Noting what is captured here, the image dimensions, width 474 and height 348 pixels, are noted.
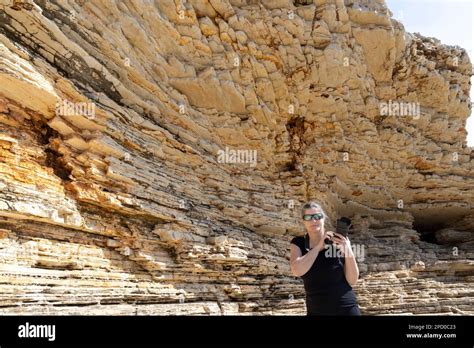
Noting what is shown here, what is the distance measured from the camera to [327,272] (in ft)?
12.2

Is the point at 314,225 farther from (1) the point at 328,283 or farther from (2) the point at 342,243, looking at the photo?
(1) the point at 328,283


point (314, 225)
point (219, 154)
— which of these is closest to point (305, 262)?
point (314, 225)

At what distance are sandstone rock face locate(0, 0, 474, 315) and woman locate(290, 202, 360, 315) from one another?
5.50 meters

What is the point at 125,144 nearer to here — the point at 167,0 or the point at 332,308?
the point at 167,0

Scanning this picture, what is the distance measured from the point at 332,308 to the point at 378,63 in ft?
52.4

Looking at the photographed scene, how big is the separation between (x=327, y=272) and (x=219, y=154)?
402 inches

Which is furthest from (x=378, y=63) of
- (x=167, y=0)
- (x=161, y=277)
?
(x=161, y=277)

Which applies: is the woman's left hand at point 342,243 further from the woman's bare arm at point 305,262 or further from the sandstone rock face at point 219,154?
the sandstone rock face at point 219,154

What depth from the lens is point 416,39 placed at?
60.6ft

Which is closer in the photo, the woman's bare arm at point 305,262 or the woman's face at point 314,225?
the woman's bare arm at point 305,262

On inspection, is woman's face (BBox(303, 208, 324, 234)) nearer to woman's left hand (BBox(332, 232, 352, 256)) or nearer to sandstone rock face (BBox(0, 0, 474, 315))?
woman's left hand (BBox(332, 232, 352, 256))

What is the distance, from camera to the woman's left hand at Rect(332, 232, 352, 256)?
371 centimetres

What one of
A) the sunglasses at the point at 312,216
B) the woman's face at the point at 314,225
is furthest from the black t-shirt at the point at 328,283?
the sunglasses at the point at 312,216

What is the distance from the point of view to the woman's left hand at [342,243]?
12.2 feet
